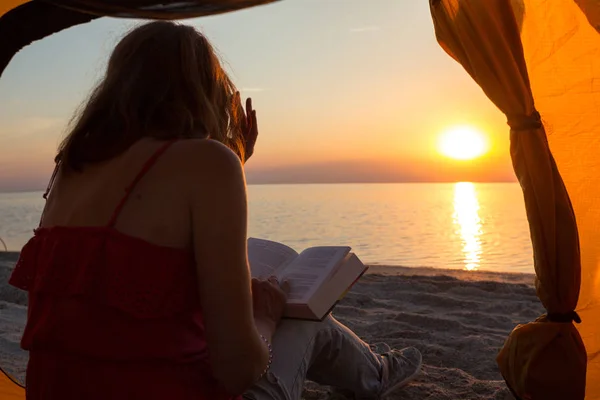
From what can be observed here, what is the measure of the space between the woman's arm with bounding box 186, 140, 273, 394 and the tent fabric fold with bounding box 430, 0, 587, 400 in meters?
0.96

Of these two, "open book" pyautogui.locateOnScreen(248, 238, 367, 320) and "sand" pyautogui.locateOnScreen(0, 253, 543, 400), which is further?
"sand" pyautogui.locateOnScreen(0, 253, 543, 400)

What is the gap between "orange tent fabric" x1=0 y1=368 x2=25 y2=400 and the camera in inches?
82.4

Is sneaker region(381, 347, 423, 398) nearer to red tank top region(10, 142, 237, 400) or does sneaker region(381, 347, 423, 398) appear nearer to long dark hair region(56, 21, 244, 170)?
red tank top region(10, 142, 237, 400)

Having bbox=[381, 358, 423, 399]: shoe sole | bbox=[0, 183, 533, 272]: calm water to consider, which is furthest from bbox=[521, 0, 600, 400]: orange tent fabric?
bbox=[0, 183, 533, 272]: calm water

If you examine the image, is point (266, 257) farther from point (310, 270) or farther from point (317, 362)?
point (317, 362)

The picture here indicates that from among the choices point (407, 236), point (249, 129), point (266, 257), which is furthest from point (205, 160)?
point (407, 236)

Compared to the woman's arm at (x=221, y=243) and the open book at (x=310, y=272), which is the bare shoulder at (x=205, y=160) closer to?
the woman's arm at (x=221, y=243)

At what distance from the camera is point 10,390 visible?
2.10 m

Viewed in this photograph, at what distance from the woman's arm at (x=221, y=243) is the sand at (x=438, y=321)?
1177 mm

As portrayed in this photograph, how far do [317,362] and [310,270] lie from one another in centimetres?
43

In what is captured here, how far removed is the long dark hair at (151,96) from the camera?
45.4 inches

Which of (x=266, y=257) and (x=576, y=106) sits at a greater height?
(x=576, y=106)

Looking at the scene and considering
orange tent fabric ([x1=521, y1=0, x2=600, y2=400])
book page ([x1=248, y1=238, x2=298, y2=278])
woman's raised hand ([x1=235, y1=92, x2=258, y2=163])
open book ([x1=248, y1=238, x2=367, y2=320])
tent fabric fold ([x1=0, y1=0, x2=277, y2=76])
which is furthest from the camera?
tent fabric fold ([x1=0, y1=0, x2=277, y2=76])

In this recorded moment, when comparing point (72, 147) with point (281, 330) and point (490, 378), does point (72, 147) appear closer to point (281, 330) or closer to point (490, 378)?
point (281, 330)
